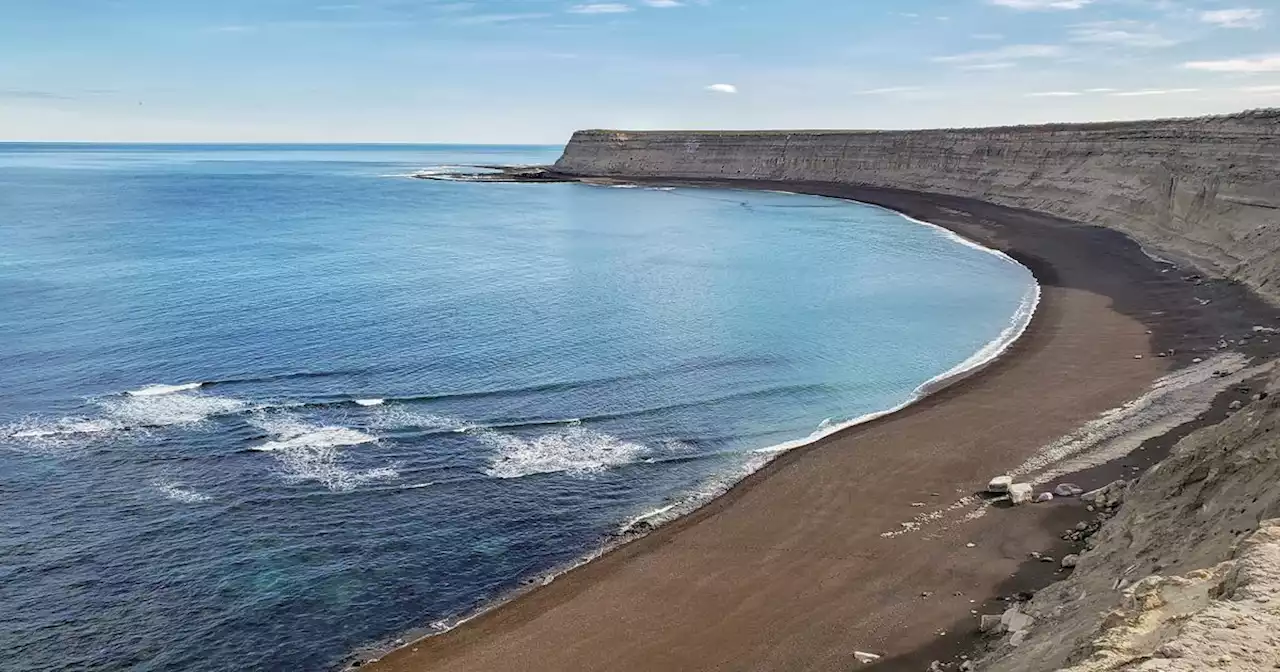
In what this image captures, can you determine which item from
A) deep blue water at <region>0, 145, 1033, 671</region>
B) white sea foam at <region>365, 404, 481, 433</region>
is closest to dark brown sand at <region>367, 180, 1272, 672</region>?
deep blue water at <region>0, 145, 1033, 671</region>

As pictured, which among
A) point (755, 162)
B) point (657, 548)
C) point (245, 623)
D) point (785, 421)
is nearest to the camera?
point (245, 623)

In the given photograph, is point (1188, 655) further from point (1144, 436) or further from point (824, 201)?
point (824, 201)

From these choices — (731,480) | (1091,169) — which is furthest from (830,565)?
(1091,169)

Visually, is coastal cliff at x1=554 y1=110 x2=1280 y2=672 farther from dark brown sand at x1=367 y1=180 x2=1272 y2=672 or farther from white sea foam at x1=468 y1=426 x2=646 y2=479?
white sea foam at x1=468 y1=426 x2=646 y2=479

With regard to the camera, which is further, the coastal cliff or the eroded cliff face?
the eroded cliff face

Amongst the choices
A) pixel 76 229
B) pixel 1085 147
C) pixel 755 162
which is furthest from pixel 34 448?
pixel 755 162

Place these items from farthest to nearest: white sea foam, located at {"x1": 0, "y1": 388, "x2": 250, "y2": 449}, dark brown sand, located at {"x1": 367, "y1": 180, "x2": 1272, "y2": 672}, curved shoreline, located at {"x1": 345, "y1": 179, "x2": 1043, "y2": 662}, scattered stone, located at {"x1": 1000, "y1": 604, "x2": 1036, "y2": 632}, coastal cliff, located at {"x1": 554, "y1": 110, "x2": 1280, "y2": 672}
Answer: white sea foam, located at {"x1": 0, "y1": 388, "x2": 250, "y2": 449} < curved shoreline, located at {"x1": 345, "y1": 179, "x2": 1043, "y2": 662} < dark brown sand, located at {"x1": 367, "y1": 180, "x2": 1272, "y2": 672} < scattered stone, located at {"x1": 1000, "y1": 604, "x2": 1036, "y2": 632} < coastal cliff, located at {"x1": 554, "y1": 110, "x2": 1280, "y2": 672}
